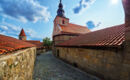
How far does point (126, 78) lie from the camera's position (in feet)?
9.46

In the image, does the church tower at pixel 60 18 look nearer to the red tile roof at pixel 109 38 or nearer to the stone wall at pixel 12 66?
the red tile roof at pixel 109 38

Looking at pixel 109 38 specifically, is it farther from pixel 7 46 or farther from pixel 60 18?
pixel 60 18

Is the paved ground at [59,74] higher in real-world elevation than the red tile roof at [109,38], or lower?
lower

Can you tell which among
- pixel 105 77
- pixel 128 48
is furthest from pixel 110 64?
pixel 128 48

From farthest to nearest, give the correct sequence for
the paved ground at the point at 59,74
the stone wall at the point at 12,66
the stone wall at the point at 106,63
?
1. the paved ground at the point at 59,74
2. the stone wall at the point at 106,63
3. the stone wall at the point at 12,66

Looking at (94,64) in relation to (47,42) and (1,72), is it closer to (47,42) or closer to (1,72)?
(1,72)

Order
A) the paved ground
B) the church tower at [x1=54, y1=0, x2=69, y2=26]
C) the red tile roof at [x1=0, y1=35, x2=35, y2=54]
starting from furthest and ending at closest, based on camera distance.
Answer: the church tower at [x1=54, y1=0, x2=69, y2=26] < the paved ground < the red tile roof at [x1=0, y1=35, x2=35, y2=54]

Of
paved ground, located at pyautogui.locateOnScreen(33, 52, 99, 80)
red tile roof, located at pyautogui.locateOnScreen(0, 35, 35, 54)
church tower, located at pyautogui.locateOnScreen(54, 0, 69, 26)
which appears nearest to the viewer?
red tile roof, located at pyautogui.locateOnScreen(0, 35, 35, 54)

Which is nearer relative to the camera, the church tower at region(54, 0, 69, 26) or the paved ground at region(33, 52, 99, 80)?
the paved ground at region(33, 52, 99, 80)

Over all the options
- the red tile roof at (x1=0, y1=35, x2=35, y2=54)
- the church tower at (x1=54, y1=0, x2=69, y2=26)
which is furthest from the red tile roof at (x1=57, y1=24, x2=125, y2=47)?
the church tower at (x1=54, y1=0, x2=69, y2=26)

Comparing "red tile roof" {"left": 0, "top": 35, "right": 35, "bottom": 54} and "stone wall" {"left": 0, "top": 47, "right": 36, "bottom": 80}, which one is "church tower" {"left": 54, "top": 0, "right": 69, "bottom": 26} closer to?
"red tile roof" {"left": 0, "top": 35, "right": 35, "bottom": 54}

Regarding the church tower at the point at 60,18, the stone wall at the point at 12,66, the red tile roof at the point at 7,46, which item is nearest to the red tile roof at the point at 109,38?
the stone wall at the point at 12,66

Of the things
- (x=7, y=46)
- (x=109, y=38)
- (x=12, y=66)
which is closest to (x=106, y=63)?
(x=109, y=38)

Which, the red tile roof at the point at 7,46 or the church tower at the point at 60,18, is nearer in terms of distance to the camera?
the red tile roof at the point at 7,46
